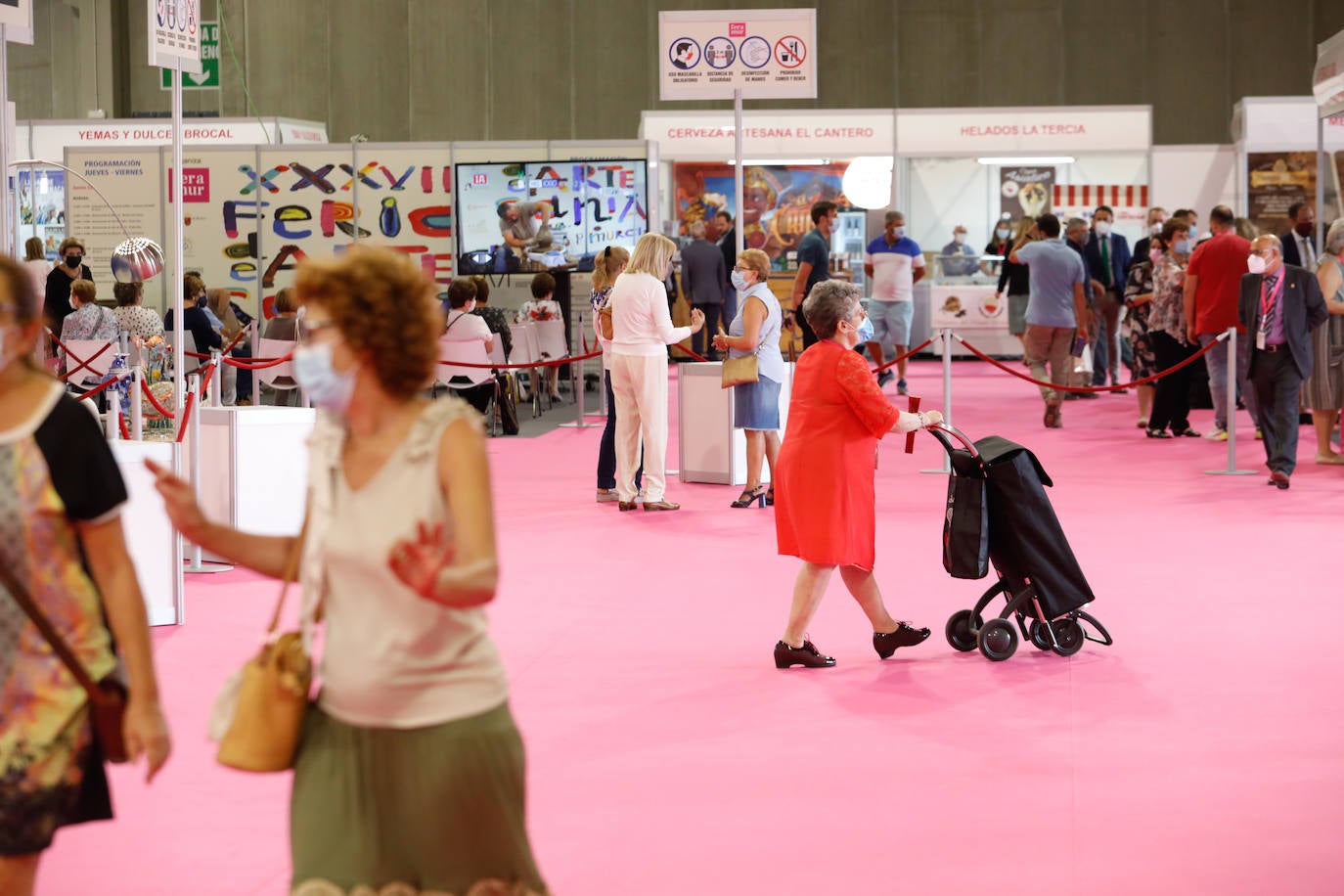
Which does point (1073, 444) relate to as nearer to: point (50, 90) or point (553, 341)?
point (553, 341)

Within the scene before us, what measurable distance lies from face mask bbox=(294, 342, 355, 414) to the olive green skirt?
0.46 m

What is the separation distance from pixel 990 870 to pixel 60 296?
467 inches

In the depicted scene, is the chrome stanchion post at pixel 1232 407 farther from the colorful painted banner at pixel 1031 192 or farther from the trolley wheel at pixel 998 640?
the colorful painted banner at pixel 1031 192

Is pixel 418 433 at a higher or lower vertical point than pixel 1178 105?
lower

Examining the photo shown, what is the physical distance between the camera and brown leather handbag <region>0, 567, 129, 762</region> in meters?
2.38

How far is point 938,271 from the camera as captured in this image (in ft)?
70.0

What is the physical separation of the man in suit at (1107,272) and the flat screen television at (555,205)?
4421 mm

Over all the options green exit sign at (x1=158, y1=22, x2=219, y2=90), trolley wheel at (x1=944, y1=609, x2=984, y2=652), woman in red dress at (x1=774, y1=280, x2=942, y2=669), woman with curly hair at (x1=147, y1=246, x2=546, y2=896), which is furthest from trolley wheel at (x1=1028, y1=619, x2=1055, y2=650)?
green exit sign at (x1=158, y1=22, x2=219, y2=90)

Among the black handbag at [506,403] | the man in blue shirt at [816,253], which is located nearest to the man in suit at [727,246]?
the black handbag at [506,403]

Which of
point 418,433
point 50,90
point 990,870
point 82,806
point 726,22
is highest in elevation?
point 50,90

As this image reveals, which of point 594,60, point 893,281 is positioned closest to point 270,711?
point 893,281

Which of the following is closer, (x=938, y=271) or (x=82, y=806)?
(x=82, y=806)

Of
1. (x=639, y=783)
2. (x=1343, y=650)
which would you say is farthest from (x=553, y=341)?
(x=639, y=783)

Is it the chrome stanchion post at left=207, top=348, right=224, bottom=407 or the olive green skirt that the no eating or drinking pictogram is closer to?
the chrome stanchion post at left=207, top=348, right=224, bottom=407
